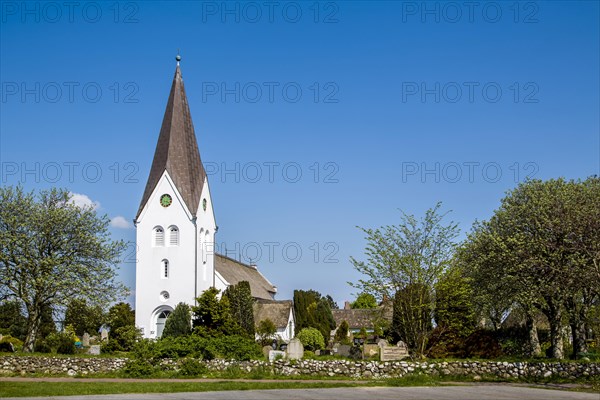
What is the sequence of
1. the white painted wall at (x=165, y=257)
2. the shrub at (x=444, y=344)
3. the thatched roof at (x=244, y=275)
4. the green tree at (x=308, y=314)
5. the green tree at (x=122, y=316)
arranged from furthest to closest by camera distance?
the thatched roof at (x=244, y=275) < the green tree at (x=308, y=314) < the white painted wall at (x=165, y=257) < the green tree at (x=122, y=316) < the shrub at (x=444, y=344)

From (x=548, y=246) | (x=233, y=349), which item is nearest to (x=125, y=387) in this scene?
(x=233, y=349)

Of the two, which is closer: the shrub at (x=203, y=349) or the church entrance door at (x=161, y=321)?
the shrub at (x=203, y=349)

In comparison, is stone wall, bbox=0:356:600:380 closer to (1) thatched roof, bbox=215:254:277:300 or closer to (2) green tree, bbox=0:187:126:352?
(2) green tree, bbox=0:187:126:352

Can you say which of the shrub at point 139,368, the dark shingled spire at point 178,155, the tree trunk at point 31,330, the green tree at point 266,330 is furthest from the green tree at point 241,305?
the shrub at point 139,368

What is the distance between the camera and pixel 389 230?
3073 cm

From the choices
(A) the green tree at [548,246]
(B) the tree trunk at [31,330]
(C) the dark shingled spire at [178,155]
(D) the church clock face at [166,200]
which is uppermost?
(C) the dark shingled spire at [178,155]

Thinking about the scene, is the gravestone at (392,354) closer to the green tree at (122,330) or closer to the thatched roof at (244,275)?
the green tree at (122,330)

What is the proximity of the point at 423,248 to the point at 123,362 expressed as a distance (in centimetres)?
1489

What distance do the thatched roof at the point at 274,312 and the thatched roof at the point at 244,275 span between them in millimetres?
2635

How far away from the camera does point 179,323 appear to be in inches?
1837

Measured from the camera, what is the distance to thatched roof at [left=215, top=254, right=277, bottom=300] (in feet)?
216

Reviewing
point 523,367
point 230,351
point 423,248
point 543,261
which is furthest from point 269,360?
point 543,261

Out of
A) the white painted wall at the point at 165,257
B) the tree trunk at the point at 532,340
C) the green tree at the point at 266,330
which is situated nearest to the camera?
the tree trunk at the point at 532,340

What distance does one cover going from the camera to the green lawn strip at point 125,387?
69.3ft
